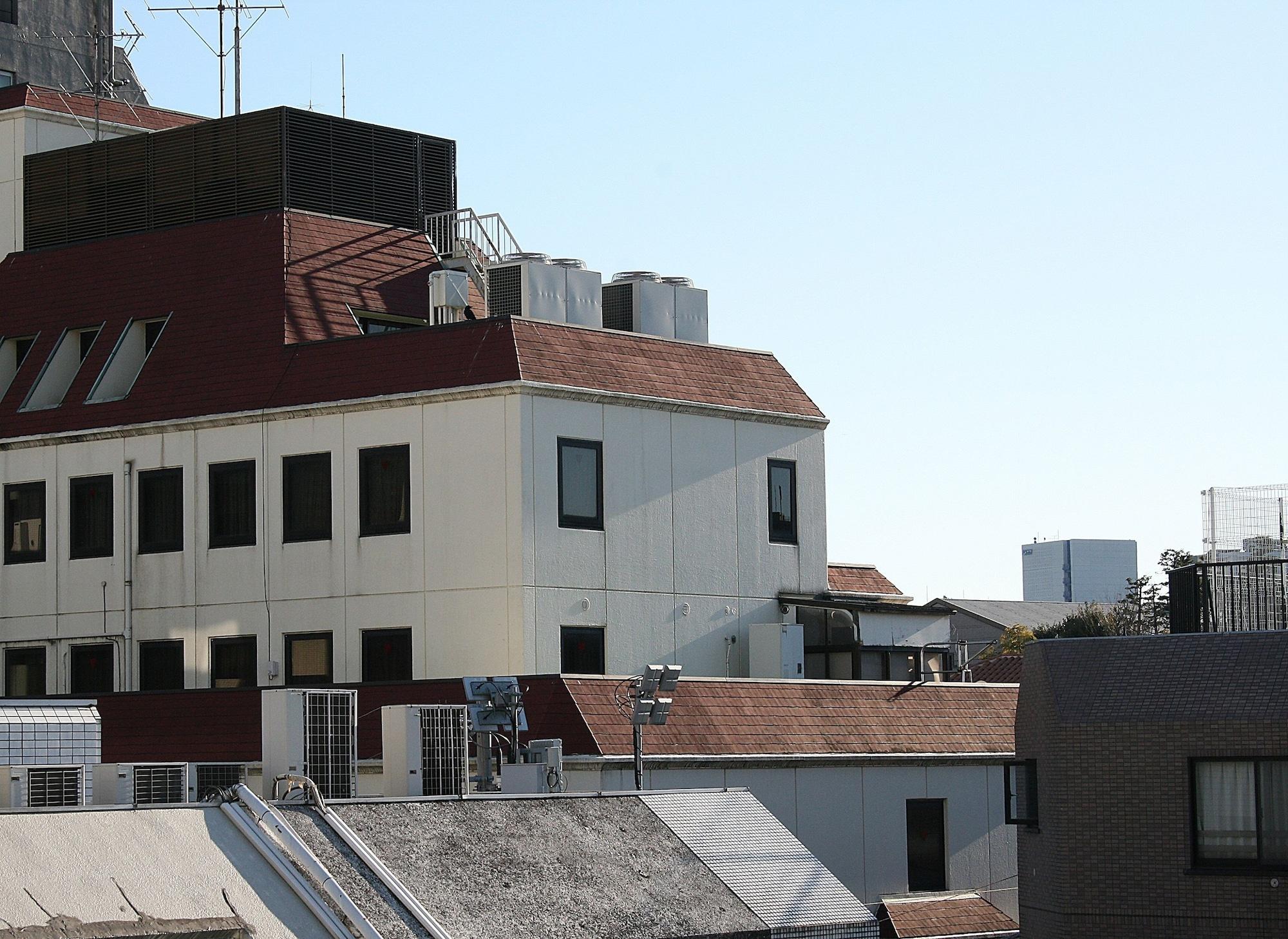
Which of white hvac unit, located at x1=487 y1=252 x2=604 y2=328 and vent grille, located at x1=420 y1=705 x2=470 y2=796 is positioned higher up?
white hvac unit, located at x1=487 y1=252 x2=604 y2=328

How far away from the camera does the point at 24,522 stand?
40.8m

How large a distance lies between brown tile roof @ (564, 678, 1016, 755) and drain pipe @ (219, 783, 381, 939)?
1022cm

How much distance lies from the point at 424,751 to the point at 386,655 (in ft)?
36.1

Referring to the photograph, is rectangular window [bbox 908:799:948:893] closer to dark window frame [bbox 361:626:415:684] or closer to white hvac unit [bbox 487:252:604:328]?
dark window frame [bbox 361:626:415:684]

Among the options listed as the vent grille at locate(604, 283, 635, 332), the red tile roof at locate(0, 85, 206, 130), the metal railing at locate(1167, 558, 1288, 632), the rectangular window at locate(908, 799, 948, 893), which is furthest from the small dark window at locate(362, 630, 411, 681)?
the red tile roof at locate(0, 85, 206, 130)

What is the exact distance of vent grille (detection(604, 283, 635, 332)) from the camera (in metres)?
41.4

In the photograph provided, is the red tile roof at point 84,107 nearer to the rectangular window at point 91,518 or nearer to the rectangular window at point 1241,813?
the rectangular window at point 91,518

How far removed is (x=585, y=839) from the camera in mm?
25000

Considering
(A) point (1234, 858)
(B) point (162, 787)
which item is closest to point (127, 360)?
(B) point (162, 787)

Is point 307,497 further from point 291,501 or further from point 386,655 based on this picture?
point 386,655

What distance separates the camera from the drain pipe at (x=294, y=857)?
20.5 m

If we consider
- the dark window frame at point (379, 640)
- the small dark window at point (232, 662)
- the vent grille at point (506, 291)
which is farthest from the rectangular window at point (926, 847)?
the small dark window at point (232, 662)

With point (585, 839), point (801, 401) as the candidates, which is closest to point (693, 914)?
point (585, 839)

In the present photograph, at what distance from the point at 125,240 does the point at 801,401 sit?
14.5 m
